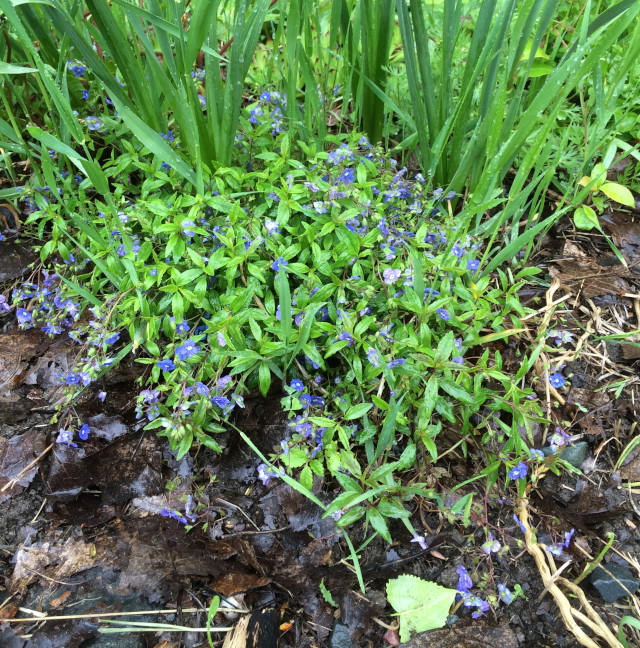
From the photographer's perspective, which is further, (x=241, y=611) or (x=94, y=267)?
(x=94, y=267)

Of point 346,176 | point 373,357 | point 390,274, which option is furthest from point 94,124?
point 373,357

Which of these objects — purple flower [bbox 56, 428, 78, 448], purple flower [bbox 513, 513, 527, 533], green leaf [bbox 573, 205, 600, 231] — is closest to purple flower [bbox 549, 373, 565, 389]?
purple flower [bbox 513, 513, 527, 533]

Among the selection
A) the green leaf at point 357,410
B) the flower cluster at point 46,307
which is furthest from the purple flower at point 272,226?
the flower cluster at point 46,307

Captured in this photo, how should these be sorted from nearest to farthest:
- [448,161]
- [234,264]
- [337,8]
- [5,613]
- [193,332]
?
[5,613]
[234,264]
[193,332]
[337,8]
[448,161]

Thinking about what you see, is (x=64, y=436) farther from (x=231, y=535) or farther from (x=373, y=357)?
(x=373, y=357)

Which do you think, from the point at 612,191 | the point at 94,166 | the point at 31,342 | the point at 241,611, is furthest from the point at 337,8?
the point at 241,611

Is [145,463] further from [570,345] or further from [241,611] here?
[570,345]

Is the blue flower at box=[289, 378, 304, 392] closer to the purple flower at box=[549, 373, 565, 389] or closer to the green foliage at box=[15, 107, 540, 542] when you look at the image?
the green foliage at box=[15, 107, 540, 542]
